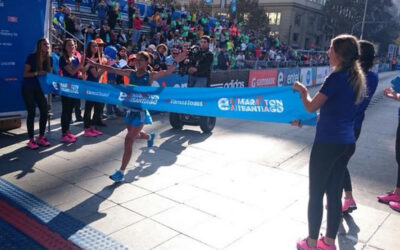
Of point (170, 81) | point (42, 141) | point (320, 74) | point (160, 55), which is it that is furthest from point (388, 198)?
point (320, 74)

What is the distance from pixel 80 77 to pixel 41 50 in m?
1.00

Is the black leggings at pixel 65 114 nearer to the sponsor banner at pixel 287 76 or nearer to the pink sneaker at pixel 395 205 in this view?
the pink sneaker at pixel 395 205

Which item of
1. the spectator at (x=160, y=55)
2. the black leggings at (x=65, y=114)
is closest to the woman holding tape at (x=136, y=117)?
the black leggings at (x=65, y=114)

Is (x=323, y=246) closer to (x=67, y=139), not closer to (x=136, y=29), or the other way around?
(x=67, y=139)

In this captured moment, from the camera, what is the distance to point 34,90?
21.8ft

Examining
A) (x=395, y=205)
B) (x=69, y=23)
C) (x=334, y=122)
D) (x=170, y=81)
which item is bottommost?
(x=395, y=205)

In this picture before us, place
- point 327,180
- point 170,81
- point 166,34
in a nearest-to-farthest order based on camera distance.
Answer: point 327,180, point 170,81, point 166,34

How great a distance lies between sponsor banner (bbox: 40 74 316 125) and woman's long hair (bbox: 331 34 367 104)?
88 cm

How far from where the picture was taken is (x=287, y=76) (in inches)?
792

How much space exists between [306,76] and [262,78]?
215 inches

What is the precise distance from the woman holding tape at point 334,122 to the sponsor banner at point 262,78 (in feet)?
42.4

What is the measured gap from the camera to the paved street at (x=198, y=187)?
4.02 m

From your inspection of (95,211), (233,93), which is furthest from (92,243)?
(233,93)

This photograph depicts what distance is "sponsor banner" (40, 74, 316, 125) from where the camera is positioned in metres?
4.28
